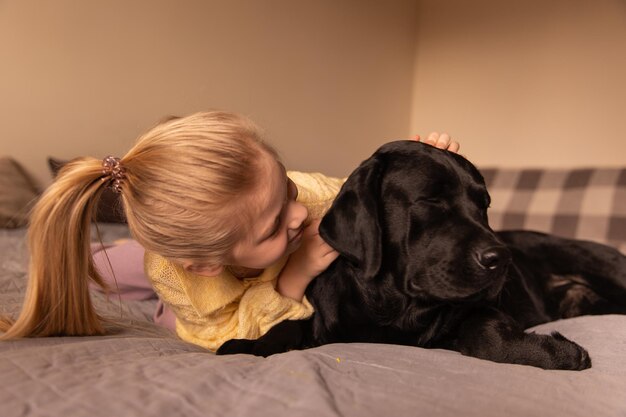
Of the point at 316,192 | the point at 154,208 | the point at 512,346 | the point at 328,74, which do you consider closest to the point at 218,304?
the point at 154,208

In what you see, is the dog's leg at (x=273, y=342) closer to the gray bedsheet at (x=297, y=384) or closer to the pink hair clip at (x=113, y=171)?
the gray bedsheet at (x=297, y=384)

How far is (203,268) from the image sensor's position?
4.53 feet

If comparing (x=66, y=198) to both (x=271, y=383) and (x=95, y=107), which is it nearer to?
(x=271, y=383)

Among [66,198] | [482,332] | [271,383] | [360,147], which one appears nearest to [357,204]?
[482,332]

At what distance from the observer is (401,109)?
177 inches

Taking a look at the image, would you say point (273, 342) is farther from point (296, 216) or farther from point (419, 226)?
point (419, 226)

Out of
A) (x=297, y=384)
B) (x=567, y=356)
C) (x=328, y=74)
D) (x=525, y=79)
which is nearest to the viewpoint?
(x=297, y=384)

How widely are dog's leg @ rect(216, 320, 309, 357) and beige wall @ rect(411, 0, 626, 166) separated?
276cm

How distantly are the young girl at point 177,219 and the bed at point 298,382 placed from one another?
13cm

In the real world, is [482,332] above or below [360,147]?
above

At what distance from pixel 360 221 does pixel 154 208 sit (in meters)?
0.48

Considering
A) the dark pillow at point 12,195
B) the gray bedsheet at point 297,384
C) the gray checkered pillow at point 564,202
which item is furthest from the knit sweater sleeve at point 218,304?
the gray checkered pillow at point 564,202

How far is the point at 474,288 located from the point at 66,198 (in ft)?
3.08

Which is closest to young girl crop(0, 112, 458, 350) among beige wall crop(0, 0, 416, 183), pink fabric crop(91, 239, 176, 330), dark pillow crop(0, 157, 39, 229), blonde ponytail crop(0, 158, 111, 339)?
blonde ponytail crop(0, 158, 111, 339)
